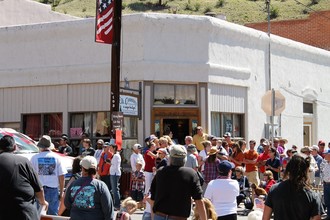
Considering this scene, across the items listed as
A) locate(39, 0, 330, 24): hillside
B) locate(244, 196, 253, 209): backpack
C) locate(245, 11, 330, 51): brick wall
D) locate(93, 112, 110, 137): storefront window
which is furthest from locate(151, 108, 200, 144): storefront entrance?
locate(39, 0, 330, 24): hillside

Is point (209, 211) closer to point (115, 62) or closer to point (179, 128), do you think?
point (115, 62)

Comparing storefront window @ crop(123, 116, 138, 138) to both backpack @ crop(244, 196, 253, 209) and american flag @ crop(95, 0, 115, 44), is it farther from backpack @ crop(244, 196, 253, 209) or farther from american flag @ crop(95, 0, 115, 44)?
backpack @ crop(244, 196, 253, 209)

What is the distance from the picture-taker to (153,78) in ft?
76.2

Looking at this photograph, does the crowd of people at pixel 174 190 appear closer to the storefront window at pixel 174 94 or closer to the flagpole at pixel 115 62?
the flagpole at pixel 115 62

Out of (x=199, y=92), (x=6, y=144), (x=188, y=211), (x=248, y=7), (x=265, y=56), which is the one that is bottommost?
(x=188, y=211)

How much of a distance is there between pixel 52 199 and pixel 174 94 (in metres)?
11.8

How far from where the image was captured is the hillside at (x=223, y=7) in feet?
242

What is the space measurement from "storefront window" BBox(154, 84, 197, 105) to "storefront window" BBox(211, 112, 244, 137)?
3.56ft

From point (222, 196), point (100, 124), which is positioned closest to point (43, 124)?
point (100, 124)

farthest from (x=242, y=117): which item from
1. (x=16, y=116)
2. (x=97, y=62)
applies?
(x=16, y=116)

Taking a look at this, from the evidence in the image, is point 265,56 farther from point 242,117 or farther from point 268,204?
point 268,204

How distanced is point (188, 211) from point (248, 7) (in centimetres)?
7113

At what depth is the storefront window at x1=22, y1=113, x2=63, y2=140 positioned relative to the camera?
25172mm

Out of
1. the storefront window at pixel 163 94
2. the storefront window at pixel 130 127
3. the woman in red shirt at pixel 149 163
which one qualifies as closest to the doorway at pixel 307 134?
the storefront window at pixel 163 94
